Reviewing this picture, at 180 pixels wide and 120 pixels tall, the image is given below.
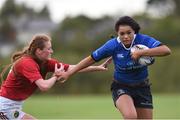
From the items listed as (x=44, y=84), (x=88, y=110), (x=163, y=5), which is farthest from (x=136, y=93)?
(x=163, y=5)

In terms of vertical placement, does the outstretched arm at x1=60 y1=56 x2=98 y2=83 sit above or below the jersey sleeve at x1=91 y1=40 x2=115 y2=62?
below

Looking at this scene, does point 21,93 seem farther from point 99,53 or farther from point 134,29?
point 134,29

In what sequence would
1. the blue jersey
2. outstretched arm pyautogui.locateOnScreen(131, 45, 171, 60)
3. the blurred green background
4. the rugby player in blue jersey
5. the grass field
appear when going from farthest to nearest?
the blurred green background < the grass field < the blue jersey < the rugby player in blue jersey < outstretched arm pyautogui.locateOnScreen(131, 45, 171, 60)

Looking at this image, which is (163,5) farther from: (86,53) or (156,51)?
(156,51)

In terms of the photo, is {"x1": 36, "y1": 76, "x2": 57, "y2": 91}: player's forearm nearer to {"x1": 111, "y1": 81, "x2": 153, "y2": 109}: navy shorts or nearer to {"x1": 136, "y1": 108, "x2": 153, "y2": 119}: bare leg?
{"x1": 111, "y1": 81, "x2": 153, "y2": 109}: navy shorts

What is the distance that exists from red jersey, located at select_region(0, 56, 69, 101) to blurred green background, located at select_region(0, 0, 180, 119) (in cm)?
100

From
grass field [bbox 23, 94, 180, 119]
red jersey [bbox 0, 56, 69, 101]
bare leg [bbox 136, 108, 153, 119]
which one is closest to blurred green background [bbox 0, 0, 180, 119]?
grass field [bbox 23, 94, 180, 119]

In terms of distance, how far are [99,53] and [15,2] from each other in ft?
293

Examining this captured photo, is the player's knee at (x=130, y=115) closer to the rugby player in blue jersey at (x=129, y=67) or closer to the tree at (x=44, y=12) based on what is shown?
the rugby player in blue jersey at (x=129, y=67)

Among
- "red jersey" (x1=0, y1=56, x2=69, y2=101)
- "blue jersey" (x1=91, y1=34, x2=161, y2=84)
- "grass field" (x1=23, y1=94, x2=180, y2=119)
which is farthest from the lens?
"grass field" (x1=23, y1=94, x2=180, y2=119)

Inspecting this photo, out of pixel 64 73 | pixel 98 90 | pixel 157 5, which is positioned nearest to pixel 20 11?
pixel 157 5

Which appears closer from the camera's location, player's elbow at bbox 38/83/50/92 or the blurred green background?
player's elbow at bbox 38/83/50/92

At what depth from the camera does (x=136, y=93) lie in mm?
9078

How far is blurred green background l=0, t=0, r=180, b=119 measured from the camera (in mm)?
24359
